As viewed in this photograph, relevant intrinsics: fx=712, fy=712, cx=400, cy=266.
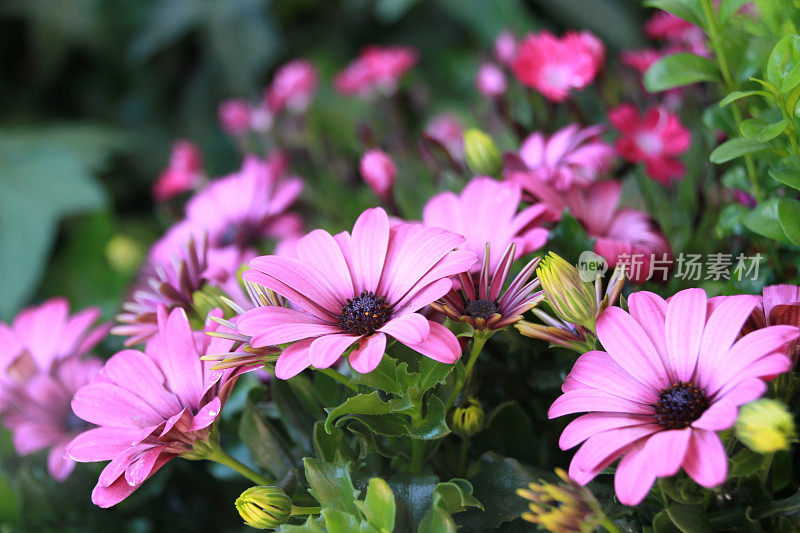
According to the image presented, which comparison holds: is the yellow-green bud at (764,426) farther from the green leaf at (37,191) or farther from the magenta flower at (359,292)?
the green leaf at (37,191)

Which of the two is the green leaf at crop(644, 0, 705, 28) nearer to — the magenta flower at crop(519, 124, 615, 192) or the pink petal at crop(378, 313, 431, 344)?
the magenta flower at crop(519, 124, 615, 192)

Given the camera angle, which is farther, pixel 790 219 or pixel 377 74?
pixel 377 74

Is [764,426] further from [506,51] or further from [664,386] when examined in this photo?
[506,51]

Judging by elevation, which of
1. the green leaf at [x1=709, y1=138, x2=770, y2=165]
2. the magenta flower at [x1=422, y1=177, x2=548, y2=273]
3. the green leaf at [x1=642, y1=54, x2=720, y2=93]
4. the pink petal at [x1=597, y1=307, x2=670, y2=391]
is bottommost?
the pink petal at [x1=597, y1=307, x2=670, y2=391]

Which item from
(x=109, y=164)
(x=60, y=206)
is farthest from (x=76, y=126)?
(x=60, y=206)

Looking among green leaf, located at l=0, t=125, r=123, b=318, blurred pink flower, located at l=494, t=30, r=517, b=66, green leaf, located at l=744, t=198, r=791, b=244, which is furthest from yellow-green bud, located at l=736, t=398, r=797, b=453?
green leaf, located at l=0, t=125, r=123, b=318

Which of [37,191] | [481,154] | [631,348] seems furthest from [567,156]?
[37,191]
